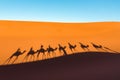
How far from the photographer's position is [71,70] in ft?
31.4

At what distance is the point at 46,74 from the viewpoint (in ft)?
30.3

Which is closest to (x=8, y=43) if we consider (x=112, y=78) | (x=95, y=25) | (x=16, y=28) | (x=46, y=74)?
(x=16, y=28)

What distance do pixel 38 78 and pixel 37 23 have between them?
26.8 meters

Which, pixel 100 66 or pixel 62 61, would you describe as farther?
pixel 62 61

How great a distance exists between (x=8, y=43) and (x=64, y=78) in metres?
13.1

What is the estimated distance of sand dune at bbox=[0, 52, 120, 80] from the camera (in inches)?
341

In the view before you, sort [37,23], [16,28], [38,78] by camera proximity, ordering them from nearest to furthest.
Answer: [38,78]
[16,28]
[37,23]

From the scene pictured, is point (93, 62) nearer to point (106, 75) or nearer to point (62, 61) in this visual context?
point (62, 61)

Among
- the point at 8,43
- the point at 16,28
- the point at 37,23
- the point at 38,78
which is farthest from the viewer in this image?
the point at 37,23

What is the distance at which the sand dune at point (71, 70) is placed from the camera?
8.66 m

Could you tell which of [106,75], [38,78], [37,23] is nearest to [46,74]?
[38,78]

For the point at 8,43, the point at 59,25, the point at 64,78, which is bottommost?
the point at 59,25

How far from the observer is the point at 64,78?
8555 mm

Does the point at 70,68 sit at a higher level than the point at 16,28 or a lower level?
higher
